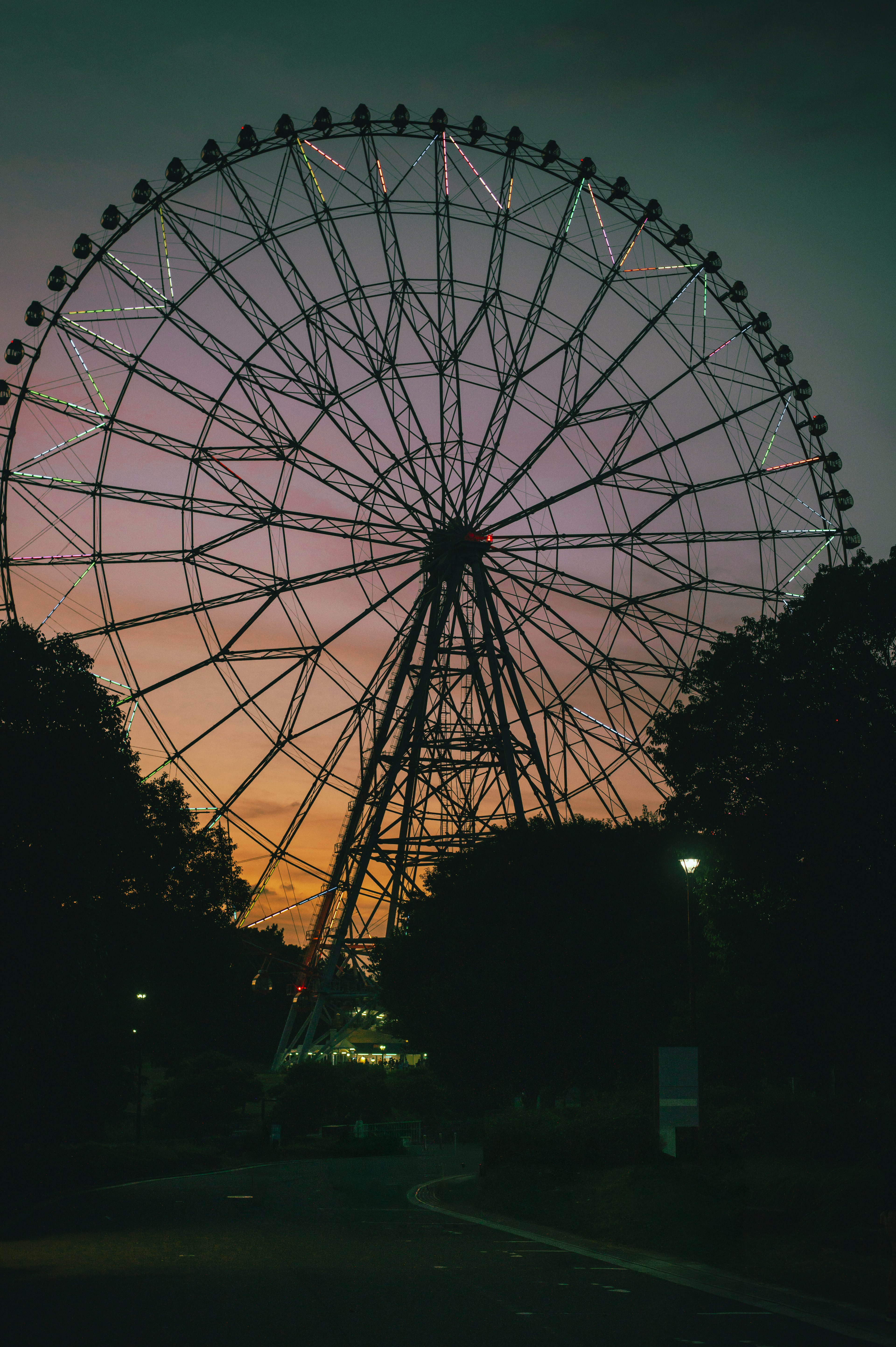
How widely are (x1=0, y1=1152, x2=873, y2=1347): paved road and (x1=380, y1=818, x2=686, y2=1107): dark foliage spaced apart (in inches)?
749

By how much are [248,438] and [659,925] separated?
21257mm

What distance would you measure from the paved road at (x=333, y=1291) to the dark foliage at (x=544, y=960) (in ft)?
62.4

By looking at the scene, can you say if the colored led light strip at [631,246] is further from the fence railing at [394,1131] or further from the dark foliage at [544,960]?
the fence railing at [394,1131]

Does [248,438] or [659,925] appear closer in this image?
[248,438]

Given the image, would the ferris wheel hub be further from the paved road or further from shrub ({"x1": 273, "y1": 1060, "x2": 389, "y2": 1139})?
shrub ({"x1": 273, "y1": 1060, "x2": 389, "y2": 1139})

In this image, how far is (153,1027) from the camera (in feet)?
196

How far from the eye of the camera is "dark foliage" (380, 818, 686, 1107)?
136 feet

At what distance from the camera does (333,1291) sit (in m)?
12.9

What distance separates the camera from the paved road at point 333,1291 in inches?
400

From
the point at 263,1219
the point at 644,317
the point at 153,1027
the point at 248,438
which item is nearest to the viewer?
the point at 263,1219

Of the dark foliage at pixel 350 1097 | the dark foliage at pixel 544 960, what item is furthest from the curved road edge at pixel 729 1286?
the dark foliage at pixel 350 1097

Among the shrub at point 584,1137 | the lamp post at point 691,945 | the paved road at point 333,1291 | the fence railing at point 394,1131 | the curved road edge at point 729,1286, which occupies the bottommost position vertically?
the paved road at point 333,1291

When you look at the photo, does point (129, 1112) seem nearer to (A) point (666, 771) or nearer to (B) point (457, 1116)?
(B) point (457, 1116)

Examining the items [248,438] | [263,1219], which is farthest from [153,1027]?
[263,1219]
